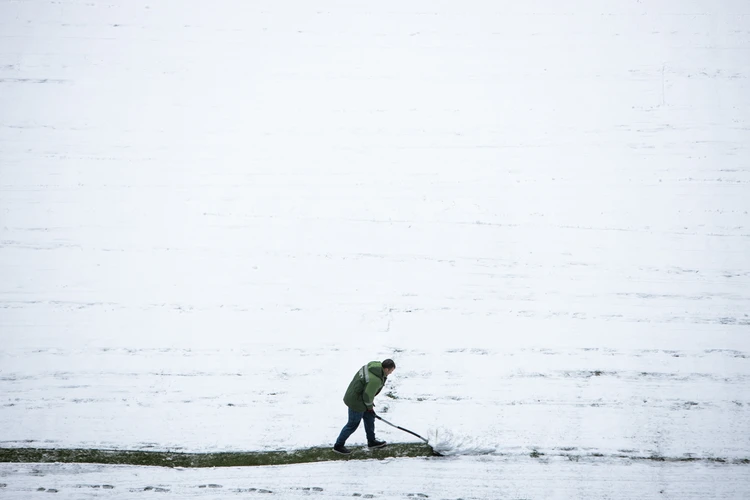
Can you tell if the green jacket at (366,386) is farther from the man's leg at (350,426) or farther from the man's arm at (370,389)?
the man's leg at (350,426)

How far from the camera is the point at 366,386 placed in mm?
4773

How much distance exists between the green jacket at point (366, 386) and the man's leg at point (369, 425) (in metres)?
0.28

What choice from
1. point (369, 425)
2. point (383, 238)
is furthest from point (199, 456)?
point (383, 238)

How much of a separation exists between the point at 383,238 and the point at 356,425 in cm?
282

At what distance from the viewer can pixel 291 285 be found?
6.81 metres

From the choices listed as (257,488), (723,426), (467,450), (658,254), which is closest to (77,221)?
(257,488)

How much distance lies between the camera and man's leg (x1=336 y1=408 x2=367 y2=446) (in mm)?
5023

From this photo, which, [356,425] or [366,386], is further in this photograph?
[356,425]

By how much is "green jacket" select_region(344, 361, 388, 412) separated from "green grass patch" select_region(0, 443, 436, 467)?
0.93m

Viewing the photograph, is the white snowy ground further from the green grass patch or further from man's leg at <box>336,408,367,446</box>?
man's leg at <box>336,408,367,446</box>

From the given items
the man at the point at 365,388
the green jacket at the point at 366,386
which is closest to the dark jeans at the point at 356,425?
the man at the point at 365,388

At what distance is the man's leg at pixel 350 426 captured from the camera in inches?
198

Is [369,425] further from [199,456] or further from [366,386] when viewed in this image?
[199,456]

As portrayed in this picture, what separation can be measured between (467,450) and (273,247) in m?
3.67
